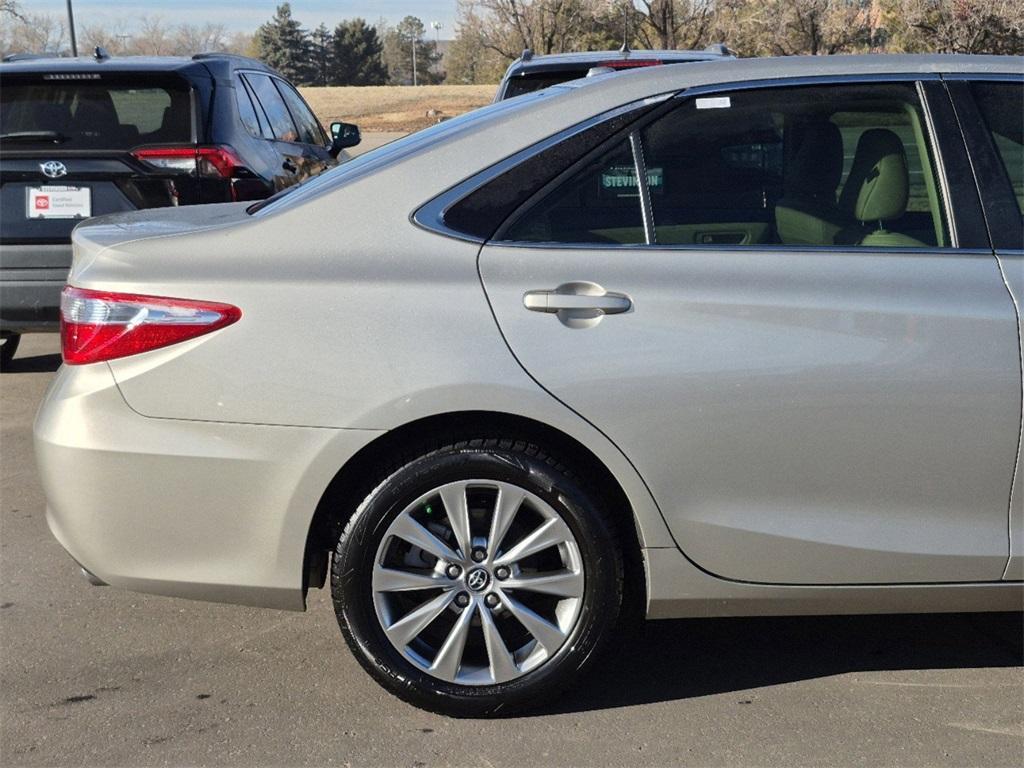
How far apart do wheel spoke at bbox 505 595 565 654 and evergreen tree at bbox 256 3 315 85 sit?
7985cm

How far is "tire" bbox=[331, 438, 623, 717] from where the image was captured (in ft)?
10.0

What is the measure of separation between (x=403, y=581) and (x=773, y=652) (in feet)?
4.03

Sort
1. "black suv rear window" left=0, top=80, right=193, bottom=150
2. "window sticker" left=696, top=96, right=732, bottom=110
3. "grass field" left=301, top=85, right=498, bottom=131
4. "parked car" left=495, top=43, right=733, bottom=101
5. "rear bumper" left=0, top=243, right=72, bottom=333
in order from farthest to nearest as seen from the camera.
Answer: "grass field" left=301, top=85, right=498, bottom=131, "parked car" left=495, top=43, right=733, bottom=101, "black suv rear window" left=0, top=80, right=193, bottom=150, "rear bumper" left=0, top=243, right=72, bottom=333, "window sticker" left=696, top=96, right=732, bottom=110

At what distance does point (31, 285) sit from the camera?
6016mm

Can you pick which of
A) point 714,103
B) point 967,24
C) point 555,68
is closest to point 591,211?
point 714,103

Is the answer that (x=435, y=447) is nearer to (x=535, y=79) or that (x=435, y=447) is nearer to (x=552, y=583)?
(x=552, y=583)

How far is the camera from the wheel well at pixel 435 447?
308cm

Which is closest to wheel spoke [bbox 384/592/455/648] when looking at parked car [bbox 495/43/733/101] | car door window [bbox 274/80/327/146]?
parked car [bbox 495/43/733/101]

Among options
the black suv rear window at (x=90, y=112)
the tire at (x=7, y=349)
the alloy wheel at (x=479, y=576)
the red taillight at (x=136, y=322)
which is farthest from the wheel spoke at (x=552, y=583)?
the tire at (x=7, y=349)

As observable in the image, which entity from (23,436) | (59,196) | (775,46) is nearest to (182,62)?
(59,196)

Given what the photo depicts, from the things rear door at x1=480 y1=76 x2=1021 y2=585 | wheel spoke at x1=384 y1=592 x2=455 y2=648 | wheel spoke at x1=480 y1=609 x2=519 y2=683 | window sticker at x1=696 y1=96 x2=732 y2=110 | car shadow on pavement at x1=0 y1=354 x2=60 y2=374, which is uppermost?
window sticker at x1=696 y1=96 x2=732 y2=110

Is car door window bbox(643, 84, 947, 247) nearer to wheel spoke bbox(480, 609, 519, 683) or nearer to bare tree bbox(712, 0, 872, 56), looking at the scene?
wheel spoke bbox(480, 609, 519, 683)

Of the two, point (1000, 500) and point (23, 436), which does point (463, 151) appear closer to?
point (1000, 500)

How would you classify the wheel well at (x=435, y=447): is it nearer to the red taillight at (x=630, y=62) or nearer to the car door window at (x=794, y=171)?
the car door window at (x=794, y=171)
